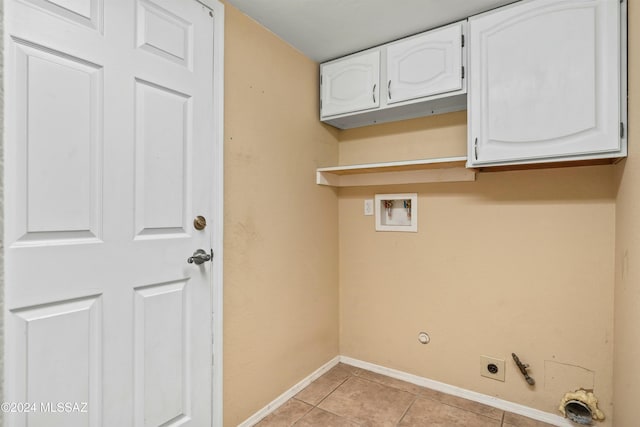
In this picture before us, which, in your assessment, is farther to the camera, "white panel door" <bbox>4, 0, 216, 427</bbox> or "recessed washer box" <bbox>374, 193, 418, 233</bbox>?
"recessed washer box" <bbox>374, 193, 418, 233</bbox>

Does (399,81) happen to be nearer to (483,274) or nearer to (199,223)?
(483,274)

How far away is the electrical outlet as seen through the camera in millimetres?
1947

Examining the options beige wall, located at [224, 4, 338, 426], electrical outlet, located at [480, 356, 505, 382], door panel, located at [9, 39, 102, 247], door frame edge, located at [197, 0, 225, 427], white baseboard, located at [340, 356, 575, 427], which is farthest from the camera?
electrical outlet, located at [480, 356, 505, 382]

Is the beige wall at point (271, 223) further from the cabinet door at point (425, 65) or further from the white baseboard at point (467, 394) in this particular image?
the cabinet door at point (425, 65)

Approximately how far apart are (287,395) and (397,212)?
1.39 metres

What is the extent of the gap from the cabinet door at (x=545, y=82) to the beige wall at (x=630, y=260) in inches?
Result: 2.4

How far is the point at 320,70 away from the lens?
230 cm

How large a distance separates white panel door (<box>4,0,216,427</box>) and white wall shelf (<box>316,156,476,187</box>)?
3.20 ft

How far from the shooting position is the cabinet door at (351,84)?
2064mm

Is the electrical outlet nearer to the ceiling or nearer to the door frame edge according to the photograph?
the door frame edge

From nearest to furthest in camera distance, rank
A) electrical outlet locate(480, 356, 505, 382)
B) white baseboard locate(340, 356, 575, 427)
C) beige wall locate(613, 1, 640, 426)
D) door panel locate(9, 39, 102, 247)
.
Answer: door panel locate(9, 39, 102, 247), beige wall locate(613, 1, 640, 426), white baseboard locate(340, 356, 575, 427), electrical outlet locate(480, 356, 505, 382)

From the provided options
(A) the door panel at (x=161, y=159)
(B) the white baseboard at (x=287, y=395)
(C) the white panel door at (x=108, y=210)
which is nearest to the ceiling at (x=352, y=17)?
(C) the white panel door at (x=108, y=210)

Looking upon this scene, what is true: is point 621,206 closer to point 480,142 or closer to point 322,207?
point 480,142

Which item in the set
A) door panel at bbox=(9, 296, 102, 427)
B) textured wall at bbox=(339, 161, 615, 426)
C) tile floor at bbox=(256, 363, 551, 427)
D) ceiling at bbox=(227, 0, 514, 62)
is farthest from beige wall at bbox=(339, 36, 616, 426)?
door panel at bbox=(9, 296, 102, 427)
